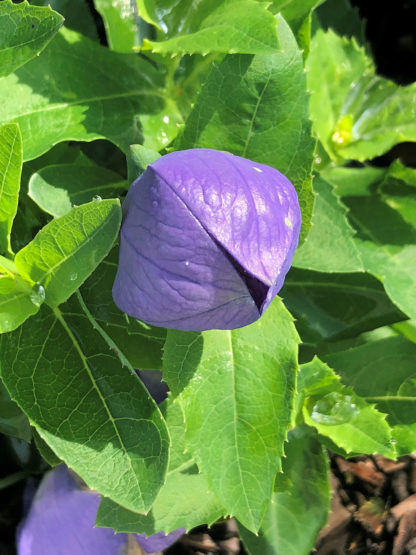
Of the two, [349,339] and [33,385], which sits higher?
[33,385]

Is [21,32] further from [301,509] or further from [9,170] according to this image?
[301,509]

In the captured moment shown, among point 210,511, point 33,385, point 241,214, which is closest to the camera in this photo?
point 241,214

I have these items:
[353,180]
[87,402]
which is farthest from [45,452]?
[353,180]

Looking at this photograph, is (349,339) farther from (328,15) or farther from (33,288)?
(328,15)

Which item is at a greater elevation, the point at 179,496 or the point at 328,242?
the point at 328,242

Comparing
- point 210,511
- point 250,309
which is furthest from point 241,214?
point 210,511

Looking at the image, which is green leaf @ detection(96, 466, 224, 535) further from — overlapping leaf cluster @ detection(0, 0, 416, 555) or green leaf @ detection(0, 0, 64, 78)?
green leaf @ detection(0, 0, 64, 78)
